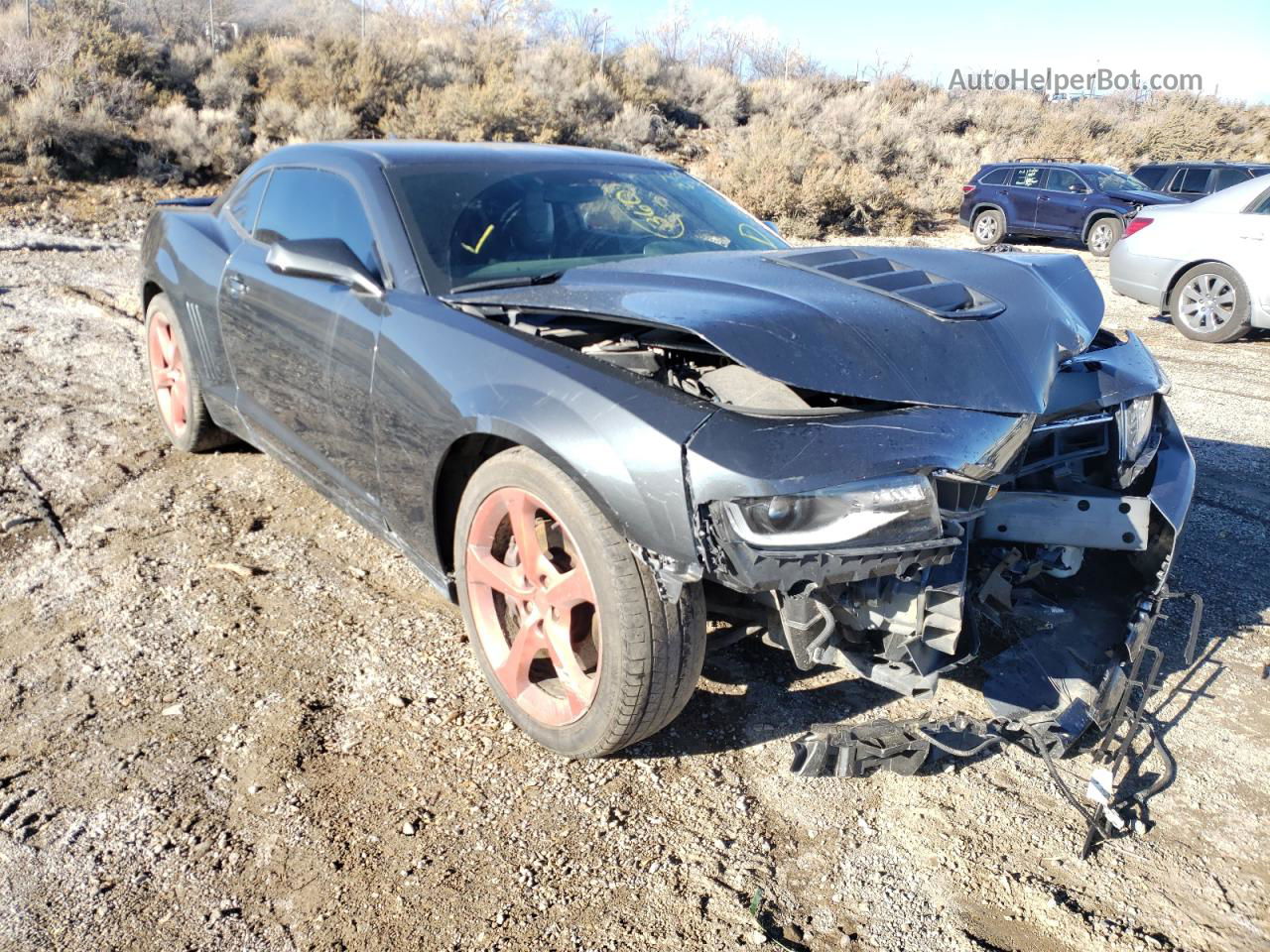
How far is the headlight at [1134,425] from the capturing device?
2990 mm

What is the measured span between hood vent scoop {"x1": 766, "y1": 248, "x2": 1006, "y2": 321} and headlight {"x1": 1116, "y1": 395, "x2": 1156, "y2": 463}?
0.56 m

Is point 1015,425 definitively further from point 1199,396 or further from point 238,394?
point 1199,396

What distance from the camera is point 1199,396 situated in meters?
6.85

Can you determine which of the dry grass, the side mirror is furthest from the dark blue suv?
the side mirror

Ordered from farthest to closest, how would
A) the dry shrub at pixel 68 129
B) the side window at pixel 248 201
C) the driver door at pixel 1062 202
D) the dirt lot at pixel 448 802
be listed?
the driver door at pixel 1062 202, the dry shrub at pixel 68 129, the side window at pixel 248 201, the dirt lot at pixel 448 802

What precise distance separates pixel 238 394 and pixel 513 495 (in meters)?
2.02

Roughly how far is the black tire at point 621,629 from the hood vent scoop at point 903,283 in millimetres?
1025

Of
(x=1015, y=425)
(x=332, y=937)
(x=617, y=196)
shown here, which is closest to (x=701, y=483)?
(x=1015, y=425)

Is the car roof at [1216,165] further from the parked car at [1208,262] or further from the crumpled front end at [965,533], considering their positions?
the crumpled front end at [965,533]

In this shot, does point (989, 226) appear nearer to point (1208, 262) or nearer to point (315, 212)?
point (1208, 262)

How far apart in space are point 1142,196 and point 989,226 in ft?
8.19

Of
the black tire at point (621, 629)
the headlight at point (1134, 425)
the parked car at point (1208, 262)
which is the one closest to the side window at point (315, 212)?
the black tire at point (621, 629)

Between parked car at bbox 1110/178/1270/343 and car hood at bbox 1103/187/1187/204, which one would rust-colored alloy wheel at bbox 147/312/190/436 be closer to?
parked car at bbox 1110/178/1270/343

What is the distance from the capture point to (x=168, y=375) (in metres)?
4.95
